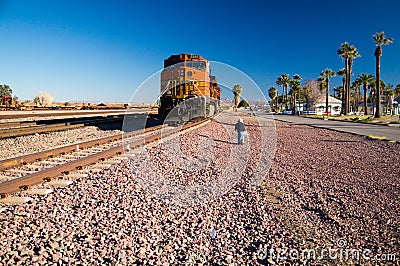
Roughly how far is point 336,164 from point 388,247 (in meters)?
4.91

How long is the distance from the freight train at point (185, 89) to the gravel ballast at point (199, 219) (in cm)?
811

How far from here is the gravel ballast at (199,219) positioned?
2898 millimetres

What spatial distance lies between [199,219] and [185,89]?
1099 centimetres

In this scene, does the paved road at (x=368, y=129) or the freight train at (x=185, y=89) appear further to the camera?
the paved road at (x=368, y=129)

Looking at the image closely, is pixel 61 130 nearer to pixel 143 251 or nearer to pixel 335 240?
pixel 143 251

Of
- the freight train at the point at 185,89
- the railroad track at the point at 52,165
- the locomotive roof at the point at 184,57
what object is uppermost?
the locomotive roof at the point at 184,57

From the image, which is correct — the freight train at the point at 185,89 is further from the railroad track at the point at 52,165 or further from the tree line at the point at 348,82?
the tree line at the point at 348,82

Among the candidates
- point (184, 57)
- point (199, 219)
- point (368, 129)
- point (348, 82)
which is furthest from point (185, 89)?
point (348, 82)

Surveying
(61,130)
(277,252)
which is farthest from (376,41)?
(277,252)

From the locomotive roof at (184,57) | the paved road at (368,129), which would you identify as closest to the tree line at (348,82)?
the paved road at (368,129)

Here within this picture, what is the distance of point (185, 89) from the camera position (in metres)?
14.2

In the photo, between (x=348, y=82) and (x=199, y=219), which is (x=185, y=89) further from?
(x=348, y=82)

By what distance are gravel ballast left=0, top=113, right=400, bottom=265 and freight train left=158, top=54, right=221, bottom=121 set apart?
8.11 m

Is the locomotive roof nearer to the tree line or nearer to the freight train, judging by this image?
the freight train
